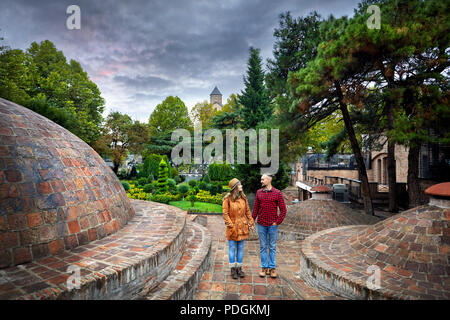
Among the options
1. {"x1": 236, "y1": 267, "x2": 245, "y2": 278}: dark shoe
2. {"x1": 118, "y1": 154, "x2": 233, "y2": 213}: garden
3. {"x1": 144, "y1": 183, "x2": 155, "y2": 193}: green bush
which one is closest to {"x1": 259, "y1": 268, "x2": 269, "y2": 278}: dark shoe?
{"x1": 236, "y1": 267, "x2": 245, "y2": 278}: dark shoe

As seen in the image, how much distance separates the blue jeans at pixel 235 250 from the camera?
403cm

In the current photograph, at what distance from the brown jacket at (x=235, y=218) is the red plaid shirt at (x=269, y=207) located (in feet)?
0.81

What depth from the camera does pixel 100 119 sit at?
2612cm

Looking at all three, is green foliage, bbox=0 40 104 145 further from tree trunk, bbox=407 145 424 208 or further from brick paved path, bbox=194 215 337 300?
tree trunk, bbox=407 145 424 208

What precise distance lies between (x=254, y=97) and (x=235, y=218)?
Answer: 1237 cm

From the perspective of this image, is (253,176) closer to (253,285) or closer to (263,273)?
(263,273)

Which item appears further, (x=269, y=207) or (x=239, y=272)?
(x=239, y=272)

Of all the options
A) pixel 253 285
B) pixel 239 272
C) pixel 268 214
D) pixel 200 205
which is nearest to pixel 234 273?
pixel 239 272

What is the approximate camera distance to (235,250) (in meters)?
4.12

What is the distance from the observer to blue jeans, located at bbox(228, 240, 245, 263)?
159 inches

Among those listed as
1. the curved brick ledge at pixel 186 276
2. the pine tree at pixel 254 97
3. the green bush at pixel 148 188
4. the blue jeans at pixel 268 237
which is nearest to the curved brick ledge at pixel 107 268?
the curved brick ledge at pixel 186 276

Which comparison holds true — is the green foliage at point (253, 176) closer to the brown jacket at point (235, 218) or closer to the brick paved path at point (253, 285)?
the brick paved path at point (253, 285)
